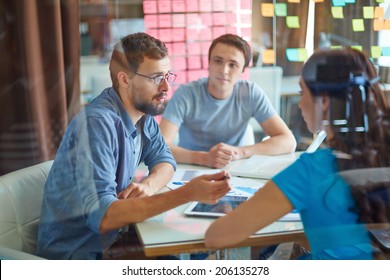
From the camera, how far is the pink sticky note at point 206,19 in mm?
1384

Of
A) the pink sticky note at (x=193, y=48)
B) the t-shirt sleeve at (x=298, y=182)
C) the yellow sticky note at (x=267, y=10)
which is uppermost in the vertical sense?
the yellow sticky note at (x=267, y=10)

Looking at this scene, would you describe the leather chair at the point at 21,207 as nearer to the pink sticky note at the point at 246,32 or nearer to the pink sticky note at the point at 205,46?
the pink sticky note at the point at 205,46

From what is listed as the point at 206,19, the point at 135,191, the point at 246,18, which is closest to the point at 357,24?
the point at 246,18

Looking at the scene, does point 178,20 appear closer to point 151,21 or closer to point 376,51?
point 151,21

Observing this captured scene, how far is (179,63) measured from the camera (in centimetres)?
136

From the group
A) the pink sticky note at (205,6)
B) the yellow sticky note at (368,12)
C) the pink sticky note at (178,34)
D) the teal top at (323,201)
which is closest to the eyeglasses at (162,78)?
the pink sticky note at (178,34)

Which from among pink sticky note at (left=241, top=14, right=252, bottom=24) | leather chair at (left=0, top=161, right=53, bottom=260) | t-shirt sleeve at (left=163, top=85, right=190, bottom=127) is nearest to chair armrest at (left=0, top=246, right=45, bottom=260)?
leather chair at (left=0, top=161, right=53, bottom=260)

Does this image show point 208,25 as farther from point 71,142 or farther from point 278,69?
point 71,142

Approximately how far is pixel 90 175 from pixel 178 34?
442 millimetres

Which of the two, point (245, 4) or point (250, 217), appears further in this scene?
point (245, 4)

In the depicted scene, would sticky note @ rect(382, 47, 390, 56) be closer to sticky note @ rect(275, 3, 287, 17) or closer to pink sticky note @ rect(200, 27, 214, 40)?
sticky note @ rect(275, 3, 287, 17)

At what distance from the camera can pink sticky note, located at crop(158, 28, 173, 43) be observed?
52.7 inches

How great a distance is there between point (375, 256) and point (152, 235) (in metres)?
0.54

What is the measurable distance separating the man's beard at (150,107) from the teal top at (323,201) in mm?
415
